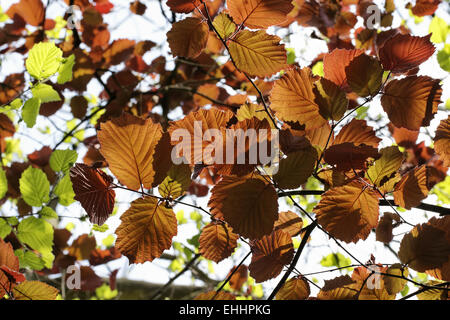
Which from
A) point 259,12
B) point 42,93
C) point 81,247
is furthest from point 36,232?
point 259,12

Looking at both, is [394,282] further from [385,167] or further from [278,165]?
[278,165]

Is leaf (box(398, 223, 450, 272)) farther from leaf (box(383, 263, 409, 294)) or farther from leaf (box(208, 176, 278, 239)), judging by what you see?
leaf (box(208, 176, 278, 239))

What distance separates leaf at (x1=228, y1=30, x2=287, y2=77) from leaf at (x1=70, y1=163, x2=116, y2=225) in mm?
264

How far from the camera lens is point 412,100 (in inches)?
21.5

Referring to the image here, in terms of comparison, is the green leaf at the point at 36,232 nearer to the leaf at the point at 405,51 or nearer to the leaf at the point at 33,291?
the leaf at the point at 33,291

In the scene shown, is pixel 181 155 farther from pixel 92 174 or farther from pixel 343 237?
pixel 343 237

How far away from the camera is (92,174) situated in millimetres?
508

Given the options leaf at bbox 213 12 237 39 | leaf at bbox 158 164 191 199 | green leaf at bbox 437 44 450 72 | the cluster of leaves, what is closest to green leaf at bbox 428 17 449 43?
green leaf at bbox 437 44 450 72

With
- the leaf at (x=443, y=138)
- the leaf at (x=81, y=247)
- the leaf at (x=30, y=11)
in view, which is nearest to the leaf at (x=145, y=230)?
the leaf at (x=443, y=138)

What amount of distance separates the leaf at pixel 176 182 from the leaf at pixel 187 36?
0.19 meters

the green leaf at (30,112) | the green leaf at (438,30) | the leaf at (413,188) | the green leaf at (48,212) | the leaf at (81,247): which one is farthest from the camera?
the leaf at (81,247)

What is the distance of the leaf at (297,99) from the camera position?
520 millimetres

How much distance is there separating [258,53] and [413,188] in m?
0.33
